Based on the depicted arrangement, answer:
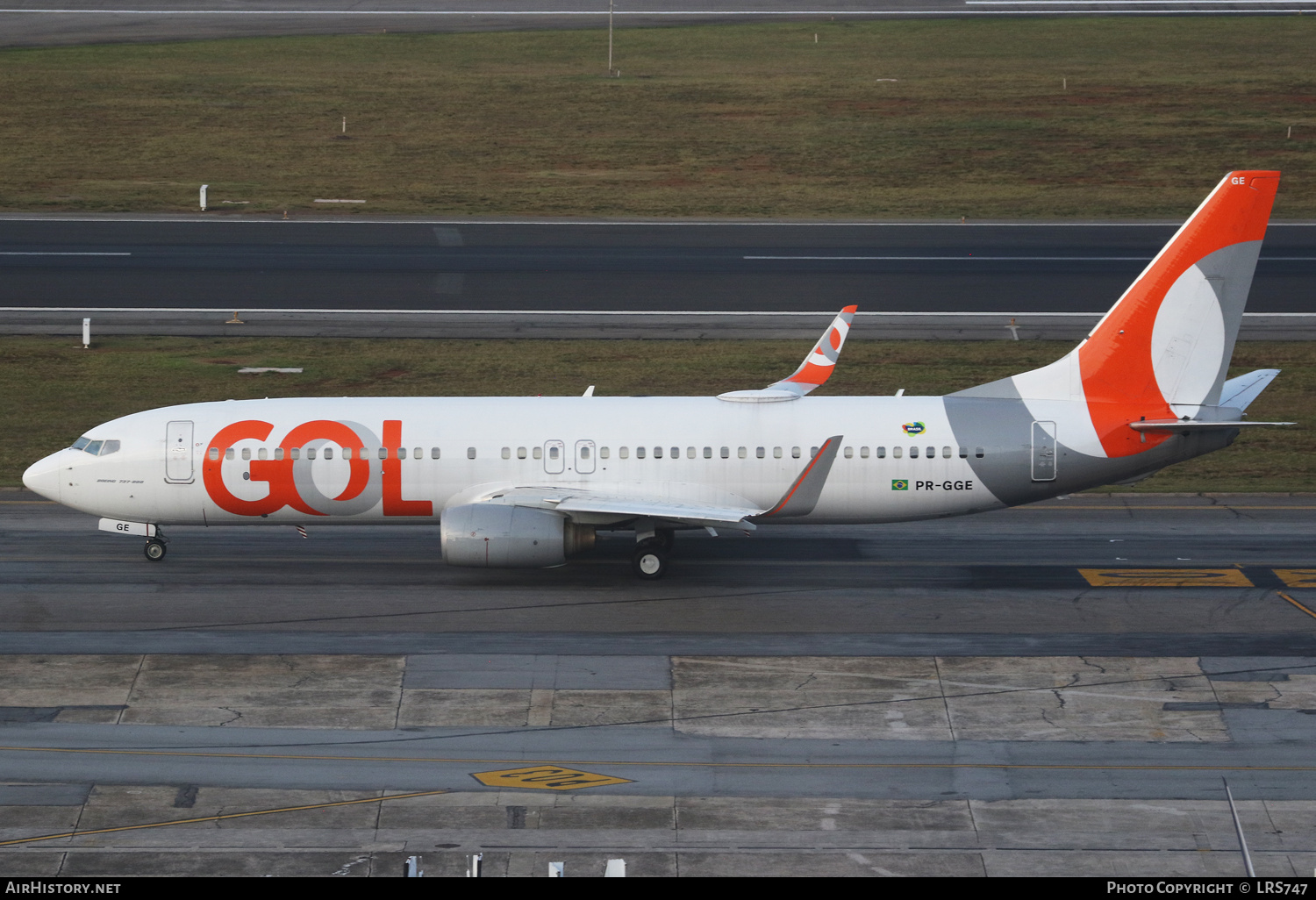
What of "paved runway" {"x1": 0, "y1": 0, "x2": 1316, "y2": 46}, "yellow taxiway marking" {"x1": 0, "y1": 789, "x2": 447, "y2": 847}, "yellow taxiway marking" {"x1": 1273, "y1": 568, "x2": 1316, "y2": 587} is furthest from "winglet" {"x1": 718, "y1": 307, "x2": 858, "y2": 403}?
"paved runway" {"x1": 0, "y1": 0, "x2": 1316, "y2": 46}

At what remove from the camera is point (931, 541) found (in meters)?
34.8

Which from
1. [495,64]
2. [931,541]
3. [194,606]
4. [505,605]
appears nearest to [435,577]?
[505,605]

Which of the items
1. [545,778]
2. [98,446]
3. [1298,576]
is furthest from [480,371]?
[545,778]

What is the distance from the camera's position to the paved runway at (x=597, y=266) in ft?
181

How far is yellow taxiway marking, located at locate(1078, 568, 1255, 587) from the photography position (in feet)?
103

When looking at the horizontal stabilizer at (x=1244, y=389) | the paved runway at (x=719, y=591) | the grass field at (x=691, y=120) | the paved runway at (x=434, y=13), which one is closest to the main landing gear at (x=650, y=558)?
the paved runway at (x=719, y=591)

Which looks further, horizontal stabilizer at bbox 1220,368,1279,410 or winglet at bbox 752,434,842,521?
horizontal stabilizer at bbox 1220,368,1279,410

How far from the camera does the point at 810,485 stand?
101ft

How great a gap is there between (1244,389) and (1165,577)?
4.98 metres

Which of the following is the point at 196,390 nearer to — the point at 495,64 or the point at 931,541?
the point at 931,541

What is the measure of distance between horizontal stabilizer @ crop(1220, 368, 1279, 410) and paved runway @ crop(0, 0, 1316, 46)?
7154 cm

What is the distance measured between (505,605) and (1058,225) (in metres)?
43.3

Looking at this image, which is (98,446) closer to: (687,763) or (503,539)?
(503,539)

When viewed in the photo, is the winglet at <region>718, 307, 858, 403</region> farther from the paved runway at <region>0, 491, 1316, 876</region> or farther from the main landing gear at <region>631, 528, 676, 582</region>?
the main landing gear at <region>631, 528, 676, 582</region>
